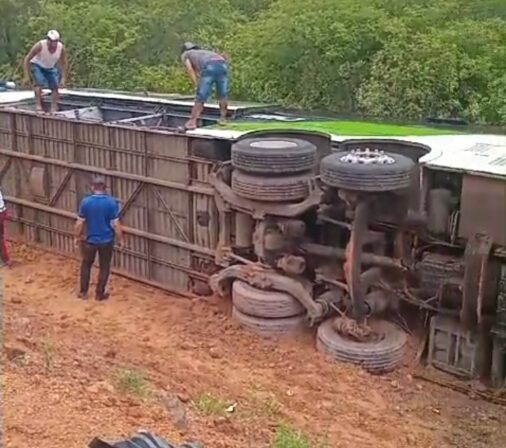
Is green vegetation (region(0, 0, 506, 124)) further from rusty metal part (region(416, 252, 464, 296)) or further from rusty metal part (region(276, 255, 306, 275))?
rusty metal part (region(416, 252, 464, 296))

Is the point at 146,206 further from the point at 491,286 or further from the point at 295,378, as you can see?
the point at 491,286

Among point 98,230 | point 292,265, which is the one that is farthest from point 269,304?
point 98,230

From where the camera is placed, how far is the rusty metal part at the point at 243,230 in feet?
31.3

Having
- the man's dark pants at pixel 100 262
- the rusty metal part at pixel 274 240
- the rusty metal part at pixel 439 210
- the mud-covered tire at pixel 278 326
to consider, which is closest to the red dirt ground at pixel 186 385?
the mud-covered tire at pixel 278 326

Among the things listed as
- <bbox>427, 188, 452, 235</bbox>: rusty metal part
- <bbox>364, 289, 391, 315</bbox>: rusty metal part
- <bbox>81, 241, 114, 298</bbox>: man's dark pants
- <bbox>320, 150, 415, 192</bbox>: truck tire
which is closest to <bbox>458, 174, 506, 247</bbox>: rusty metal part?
<bbox>427, 188, 452, 235</bbox>: rusty metal part

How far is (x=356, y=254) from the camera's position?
830 cm

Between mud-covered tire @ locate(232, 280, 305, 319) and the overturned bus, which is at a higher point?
the overturned bus

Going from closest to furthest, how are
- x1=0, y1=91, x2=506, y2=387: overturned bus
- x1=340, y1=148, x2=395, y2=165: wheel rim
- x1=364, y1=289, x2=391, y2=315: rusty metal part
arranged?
1. x1=0, y1=91, x2=506, y2=387: overturned bus
2. x1=340, y1=148, x2=395, y2=165: wheel rim
3. x1=364, y1=289, x2=391, y2=315: rusty metal part

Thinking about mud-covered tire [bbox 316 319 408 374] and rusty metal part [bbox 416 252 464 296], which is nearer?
rusty metal part [bbox 416 252 464 296]

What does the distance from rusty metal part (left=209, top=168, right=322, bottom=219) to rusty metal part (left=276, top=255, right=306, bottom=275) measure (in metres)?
0.47

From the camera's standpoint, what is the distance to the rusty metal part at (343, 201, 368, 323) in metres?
8.28

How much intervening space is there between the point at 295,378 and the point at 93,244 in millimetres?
3382

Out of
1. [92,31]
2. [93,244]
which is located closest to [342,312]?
[93,244]

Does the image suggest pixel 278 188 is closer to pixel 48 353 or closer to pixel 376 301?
pixel 376 301
